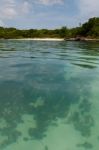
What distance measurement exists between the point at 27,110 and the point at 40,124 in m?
0.88

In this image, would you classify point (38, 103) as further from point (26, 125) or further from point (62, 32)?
point (62, 32)

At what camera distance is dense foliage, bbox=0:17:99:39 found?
269 ft

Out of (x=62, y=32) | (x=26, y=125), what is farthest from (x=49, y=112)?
(x=62, y=32)

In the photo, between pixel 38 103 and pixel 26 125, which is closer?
pixel 26 125

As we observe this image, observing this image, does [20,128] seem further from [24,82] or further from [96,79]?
[96,79]

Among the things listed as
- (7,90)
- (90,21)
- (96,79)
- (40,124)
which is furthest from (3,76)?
(90,21)

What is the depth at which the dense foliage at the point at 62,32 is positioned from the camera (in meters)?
81.9

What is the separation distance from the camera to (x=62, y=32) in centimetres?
10169

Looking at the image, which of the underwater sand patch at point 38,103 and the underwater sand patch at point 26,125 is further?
the underwater sand patch at point 38,103

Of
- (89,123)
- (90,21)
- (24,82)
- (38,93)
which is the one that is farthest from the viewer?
(90,21)

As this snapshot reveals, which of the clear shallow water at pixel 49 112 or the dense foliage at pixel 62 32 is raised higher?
the dense foliage at pixel 62 32

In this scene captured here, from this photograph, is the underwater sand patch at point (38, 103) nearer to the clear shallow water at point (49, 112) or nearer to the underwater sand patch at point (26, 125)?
the clear shallow water at point (49, 112)

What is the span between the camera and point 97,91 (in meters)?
9.14

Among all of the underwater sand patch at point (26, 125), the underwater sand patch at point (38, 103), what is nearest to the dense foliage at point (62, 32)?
the underwater sand patch at point (38, 103)
